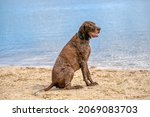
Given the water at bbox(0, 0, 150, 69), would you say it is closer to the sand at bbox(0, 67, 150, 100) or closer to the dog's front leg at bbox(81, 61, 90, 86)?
the sand at bbox(0, 67, 150, 100)

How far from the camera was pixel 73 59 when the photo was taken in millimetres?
12047

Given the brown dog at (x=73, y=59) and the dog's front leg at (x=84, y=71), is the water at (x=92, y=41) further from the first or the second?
the brown dog at (x=73, y=59)

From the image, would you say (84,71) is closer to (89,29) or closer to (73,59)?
A: (73,59)

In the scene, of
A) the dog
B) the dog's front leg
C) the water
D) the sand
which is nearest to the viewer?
the sand

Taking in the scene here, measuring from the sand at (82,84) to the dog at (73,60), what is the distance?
0.68 ft

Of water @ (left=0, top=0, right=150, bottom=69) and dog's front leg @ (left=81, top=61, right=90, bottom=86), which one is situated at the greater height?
dog's front leg @ (left=81, top=61, right=90, bottom=86)

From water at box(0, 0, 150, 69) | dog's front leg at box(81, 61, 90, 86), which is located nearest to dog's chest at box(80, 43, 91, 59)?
dog's front leg at box(81, 61, 90, 86)

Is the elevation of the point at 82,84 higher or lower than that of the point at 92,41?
higher

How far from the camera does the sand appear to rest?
37.2 feet

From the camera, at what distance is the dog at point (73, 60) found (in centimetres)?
1190

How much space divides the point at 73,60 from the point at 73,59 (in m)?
0.02

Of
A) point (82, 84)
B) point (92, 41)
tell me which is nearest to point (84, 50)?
point (82, 84)

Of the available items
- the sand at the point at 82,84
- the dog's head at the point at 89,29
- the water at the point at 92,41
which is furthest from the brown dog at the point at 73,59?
the water at the point at 92,41

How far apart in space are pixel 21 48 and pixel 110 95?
1010 cm
